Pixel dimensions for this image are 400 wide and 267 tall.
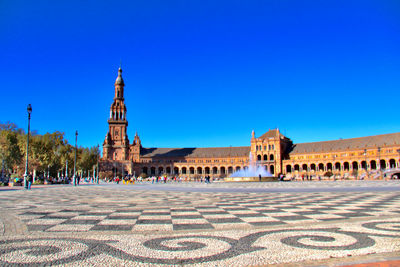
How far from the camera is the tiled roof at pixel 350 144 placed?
8925 cm

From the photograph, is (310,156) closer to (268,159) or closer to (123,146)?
(268,159)

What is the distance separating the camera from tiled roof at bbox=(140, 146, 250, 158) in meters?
129

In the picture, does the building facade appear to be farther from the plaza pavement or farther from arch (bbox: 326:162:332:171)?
the plaza pavement

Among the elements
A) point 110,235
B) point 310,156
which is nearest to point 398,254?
point 110,235

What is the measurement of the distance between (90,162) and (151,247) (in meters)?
96.6

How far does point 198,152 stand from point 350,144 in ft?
206

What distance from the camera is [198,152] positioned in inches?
5310

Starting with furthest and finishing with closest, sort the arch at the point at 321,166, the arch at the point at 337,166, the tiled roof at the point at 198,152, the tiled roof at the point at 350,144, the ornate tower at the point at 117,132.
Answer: the tiled roof at the point at 198,152
the ornate tower at the point at 117,132
the arch at the point at 321,166
the arch at the point at 337,166
the tiled roof at the point at 350,144

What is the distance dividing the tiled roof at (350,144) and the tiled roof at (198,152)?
2294 cm

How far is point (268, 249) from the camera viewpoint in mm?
4453

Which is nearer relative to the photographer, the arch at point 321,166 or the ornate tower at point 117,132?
the arch at point 321,166

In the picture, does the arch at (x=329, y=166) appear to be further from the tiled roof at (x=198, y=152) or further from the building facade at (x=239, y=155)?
the tiled roof at (x=198, y=152)

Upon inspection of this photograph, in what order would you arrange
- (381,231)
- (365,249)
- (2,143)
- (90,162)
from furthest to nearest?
(90,162) < (2,143) < (381,231) < (365,249)

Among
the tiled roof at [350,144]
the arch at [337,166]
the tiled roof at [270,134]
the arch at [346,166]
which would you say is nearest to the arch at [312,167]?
the tiled roof at [350,144]
